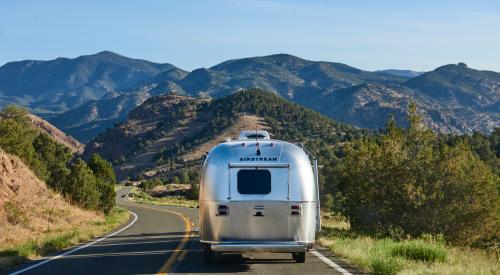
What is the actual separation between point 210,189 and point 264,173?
1.18 metres

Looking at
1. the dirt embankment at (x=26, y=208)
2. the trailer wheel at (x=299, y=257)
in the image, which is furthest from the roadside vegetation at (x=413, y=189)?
the dirt embankment at (x=26, y=208)

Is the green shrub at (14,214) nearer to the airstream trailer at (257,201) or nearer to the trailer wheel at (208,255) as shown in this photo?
the trailer wheel at (208,255)

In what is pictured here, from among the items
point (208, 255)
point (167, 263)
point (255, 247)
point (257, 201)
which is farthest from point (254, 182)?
point (167, 263)

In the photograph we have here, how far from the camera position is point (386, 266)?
1245 cm

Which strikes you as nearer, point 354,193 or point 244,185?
point 244,185

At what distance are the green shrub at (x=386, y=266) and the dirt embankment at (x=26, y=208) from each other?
A: 15.5 m

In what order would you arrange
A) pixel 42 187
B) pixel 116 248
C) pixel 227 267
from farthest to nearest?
pixel 42 187
pixel 116 248
pixel 227 267

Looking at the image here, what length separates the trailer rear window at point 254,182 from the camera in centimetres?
1327

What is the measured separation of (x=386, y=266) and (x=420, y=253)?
2608mm

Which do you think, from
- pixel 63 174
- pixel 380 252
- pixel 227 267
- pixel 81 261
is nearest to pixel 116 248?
pixel 81 261

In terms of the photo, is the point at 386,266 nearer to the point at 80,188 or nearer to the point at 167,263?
the point at 167,263

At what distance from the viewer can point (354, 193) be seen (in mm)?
29938

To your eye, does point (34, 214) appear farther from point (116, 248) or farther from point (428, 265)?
point (428, 265)

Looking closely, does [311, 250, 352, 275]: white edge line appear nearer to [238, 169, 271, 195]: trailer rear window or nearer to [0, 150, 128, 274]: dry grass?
[238, 169, 271, 195]: trailer rear window
